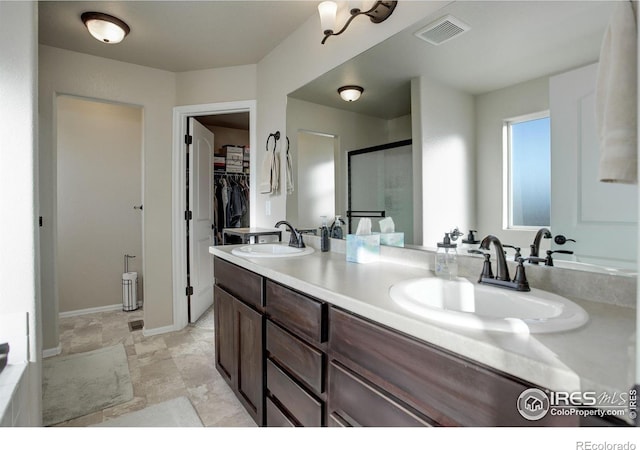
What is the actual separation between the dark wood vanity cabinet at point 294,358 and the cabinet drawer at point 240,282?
0.32 ft

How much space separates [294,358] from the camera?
1201 millimetres

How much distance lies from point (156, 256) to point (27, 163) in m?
1.93

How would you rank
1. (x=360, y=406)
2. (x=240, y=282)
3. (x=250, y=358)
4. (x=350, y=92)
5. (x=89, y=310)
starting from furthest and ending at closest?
1. (x=89, y=310)
2. (x=350, y=92)
3. (x=240, y=282)
4. (x=250, y=358)
5. (x=360, y=406)

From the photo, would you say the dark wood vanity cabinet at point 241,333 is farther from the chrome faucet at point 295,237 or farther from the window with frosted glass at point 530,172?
the window with frosted glass at point 530,172

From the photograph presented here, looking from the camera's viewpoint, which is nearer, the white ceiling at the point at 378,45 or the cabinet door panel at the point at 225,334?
the white ceiling at the point at 378,45

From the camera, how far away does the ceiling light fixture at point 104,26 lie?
2.07 meters

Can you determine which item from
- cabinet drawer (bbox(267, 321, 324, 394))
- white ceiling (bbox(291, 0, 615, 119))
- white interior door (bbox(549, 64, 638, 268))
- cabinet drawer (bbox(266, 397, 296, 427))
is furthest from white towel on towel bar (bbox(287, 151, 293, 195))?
white interior door (bbox(549, 64, 638, 268))

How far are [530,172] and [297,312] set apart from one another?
38.1 inches

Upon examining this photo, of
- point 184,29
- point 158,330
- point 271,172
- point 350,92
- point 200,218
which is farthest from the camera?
point 200,218

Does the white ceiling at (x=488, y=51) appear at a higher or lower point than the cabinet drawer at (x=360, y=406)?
higher

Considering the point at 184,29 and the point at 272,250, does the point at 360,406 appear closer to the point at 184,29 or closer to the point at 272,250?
the point at 272,250

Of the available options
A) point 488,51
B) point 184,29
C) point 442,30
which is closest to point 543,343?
point 488,51

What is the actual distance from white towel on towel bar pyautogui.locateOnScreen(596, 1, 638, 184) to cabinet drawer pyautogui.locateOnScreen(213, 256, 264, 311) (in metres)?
1.26

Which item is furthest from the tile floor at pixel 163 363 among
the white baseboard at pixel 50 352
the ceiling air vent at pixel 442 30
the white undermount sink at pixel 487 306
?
the ceiling air vent at pixel 442 30
